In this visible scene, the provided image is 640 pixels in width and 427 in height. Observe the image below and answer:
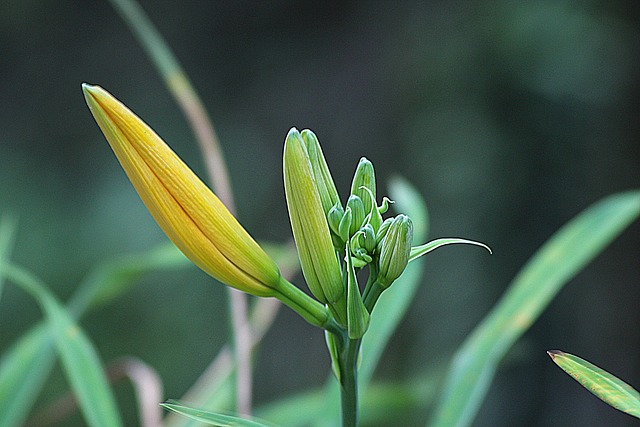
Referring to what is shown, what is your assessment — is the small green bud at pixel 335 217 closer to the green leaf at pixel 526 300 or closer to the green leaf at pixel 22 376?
the green leaf at pixel 526 300

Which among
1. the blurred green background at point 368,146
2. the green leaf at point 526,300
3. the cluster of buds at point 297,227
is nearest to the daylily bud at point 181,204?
the cluster of buds at point 297,227

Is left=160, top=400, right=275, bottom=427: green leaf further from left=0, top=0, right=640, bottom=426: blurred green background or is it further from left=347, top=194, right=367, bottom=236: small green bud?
left=0, top=0, right=640, bottom=426: blurred green background

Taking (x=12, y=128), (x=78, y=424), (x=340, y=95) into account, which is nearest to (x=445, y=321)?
(x=340, y=95)

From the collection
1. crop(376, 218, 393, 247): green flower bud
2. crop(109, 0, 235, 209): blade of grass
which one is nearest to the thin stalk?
crop(109, 0, 235, 209): blade of grass

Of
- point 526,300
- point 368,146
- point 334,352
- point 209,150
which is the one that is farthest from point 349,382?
point 368,146

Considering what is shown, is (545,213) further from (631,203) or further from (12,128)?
(12,128)
